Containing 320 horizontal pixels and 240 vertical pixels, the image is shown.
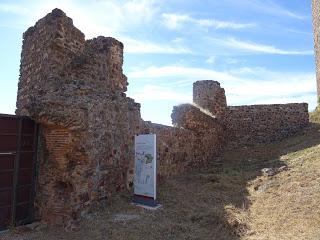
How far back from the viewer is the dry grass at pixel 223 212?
6.58 m

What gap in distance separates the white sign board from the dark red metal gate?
94.2 inches

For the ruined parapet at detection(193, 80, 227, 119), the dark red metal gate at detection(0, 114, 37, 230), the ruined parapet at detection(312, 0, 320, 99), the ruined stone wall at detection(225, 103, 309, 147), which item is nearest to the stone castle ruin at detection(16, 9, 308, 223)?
the dark red metal gate at detection(0, 114, 37, 230)

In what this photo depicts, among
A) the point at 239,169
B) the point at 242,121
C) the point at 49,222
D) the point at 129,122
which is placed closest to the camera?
the point at 49,222

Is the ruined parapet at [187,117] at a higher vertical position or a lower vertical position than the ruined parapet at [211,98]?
lower

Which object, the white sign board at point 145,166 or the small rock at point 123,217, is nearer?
the small rock at point 123,217

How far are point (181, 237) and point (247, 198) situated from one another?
298 cm

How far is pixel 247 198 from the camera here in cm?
886

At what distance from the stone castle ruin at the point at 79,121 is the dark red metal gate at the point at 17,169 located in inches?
7.6

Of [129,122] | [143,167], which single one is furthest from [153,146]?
[129,122]

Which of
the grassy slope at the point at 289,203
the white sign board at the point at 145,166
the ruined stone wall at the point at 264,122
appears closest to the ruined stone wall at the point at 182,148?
the white sign board at the point at 145,166

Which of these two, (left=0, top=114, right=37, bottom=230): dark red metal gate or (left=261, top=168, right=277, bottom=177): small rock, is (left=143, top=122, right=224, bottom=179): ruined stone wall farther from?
(left=0, top=114, right=37, bottom=230): dark red metal gate

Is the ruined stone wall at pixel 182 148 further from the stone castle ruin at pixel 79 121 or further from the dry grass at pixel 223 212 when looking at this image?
the dry grass at pixel 223 212

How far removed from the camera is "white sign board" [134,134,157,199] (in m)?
8.36

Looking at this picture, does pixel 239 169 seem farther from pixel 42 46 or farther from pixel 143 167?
pixel 42 46
